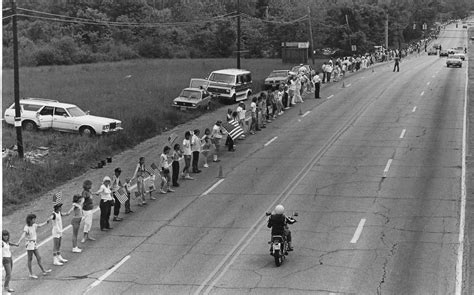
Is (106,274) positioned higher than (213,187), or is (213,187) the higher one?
(213,187)

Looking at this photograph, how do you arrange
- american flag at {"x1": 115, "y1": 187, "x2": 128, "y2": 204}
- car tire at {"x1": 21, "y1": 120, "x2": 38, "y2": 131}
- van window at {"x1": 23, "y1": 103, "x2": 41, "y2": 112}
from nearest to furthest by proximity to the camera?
american flag at {"x1": 115, "y1": 187, "x2": 128, "y2": 204}, car tire at {"x1": 21, "y1": 120, "x2": 38, "y2": 131}, van window at {"x1": 23, "y1": 103, "x2": 41, "y2": 112}

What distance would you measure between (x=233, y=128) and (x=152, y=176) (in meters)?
8.41

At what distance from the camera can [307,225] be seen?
64.5 ft

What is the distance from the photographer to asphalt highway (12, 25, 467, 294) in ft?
50.7

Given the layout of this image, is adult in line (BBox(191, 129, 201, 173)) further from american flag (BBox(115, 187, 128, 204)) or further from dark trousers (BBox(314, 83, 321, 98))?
dark trousers (BBox(314, 83, 321, 98))

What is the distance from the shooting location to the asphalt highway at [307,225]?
50.7 ft

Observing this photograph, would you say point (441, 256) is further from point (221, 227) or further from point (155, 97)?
point (155, 97)

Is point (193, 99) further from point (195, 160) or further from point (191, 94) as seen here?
point (195, 160)

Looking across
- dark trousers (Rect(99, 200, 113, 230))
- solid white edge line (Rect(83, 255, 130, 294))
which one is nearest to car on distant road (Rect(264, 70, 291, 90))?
dark trousers (Rect(99, 200, 113, 230))

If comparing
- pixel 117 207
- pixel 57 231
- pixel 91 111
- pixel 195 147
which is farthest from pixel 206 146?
pixel 91 111

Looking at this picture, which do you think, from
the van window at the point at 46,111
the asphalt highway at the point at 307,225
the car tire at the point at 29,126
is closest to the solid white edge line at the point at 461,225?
the asphalt highway at the point at 307,225

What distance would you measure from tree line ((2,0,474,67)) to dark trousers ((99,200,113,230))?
66.5 metres

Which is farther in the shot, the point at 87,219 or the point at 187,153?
the point at 187,153

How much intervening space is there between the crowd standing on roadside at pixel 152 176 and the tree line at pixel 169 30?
47.5m
